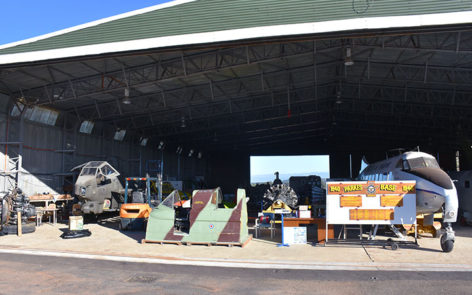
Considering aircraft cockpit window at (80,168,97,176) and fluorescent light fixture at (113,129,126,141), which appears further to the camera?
fluorescent light fixture at (113,129,126,141)

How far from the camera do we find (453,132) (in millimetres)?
34281

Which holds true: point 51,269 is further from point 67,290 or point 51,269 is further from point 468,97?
point 468,97

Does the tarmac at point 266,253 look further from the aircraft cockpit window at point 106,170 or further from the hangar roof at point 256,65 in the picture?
the hangar roof at point 256,65

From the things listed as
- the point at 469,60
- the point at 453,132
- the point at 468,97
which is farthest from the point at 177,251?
the point at 453,132

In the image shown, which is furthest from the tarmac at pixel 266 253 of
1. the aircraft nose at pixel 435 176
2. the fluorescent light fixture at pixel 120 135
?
the fluorescent light fixture at pixel 120 135

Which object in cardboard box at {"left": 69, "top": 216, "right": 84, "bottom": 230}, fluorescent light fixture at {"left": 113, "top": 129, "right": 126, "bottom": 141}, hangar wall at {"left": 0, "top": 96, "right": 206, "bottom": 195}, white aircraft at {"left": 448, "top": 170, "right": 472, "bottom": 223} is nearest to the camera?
cardboard box at {"left": 69, "top": 216, "right": 84, "bottom": 230}

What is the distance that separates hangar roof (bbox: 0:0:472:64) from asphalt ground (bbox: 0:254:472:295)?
7804 mm

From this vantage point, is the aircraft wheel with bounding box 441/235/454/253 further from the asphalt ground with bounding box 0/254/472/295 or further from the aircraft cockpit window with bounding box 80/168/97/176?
the aircraft cockpit window with bounding box 80/168/97/176

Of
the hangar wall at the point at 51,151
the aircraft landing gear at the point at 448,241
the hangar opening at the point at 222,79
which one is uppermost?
the hangar opening at the point at 222,79

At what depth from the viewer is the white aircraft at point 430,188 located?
10314 mm

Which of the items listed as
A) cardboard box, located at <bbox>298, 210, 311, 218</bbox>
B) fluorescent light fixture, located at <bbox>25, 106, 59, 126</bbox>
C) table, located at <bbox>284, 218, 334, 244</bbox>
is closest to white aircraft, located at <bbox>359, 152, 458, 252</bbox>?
table, located at <bbox>284, 218, 334, 244</bbox>

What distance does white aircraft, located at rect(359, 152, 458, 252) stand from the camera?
33.8 ft

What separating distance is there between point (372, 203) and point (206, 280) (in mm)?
6389

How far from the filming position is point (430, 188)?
10.9m
